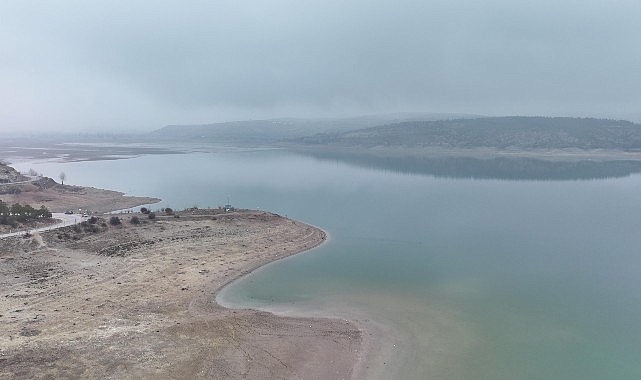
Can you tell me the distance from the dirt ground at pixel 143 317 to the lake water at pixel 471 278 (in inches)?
83.7

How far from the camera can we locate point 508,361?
1931 cm

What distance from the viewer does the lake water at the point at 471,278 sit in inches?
781

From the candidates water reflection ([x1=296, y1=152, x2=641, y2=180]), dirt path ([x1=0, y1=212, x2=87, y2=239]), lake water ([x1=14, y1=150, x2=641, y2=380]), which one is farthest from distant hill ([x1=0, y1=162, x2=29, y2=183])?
water reflection ([x1=296, y1=152, x2=641, y2=180])

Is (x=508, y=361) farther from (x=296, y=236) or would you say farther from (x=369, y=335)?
(x=296, y=236)

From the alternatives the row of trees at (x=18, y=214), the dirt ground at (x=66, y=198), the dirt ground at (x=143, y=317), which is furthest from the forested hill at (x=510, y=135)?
the row of trees at (x=18, y=214)

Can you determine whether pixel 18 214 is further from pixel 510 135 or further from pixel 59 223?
pixel 510 135

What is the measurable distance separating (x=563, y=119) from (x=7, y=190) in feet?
616

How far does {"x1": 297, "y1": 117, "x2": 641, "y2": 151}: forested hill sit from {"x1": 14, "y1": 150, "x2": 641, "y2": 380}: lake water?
300ft

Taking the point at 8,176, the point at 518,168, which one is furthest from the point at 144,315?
the point at 518,168

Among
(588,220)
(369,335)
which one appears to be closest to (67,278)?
(369,335)

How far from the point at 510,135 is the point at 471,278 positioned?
144534 mm

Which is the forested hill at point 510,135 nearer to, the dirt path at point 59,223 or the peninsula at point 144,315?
the peninsula at point 144,315

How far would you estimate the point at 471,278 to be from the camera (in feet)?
97.3

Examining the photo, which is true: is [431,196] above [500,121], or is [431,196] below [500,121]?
below
